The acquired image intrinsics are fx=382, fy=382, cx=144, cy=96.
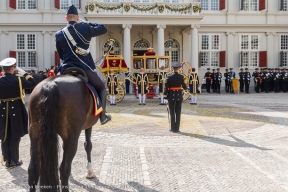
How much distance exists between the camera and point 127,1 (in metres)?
26.8

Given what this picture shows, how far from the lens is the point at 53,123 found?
4219 millimetres

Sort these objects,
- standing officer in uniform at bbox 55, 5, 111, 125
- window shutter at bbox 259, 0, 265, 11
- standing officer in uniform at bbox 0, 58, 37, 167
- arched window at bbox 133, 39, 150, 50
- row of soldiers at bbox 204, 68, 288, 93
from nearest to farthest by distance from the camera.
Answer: standing officer in uniform at bbox 55, 5, 111, 125 → standing officer in uniform at bbox 0, 58, 37, 167 → row of soldiers at bbox 204, 68, 288, 93 → arched window at bbox 133, 39, 150, 50 → window shutter at bbox 259, 0, 265, 11

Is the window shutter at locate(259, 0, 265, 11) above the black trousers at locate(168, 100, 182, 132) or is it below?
above

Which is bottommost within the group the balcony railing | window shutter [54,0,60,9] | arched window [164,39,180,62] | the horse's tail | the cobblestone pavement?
the cobblestone pavement

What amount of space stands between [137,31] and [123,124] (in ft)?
63.8

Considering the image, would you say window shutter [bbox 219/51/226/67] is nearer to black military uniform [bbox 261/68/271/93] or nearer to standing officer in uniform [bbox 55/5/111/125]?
black military uniform [bbox 261/68/271/93]

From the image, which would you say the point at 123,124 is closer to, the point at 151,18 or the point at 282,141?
the point at 282,141

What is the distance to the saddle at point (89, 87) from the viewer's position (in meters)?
5.10

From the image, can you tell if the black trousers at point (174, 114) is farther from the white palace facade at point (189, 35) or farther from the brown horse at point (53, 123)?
the white palace facade at point (189, 35)

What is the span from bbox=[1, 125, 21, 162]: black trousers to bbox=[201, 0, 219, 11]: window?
27.4 m

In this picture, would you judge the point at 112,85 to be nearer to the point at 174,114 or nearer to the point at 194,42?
the point at 174,114

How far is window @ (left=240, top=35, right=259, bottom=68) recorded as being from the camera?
104ft

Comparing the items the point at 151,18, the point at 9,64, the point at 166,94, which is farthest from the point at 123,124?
the point at 151,18

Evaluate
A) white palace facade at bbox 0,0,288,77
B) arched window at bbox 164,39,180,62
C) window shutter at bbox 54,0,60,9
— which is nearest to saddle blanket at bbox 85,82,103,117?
white palace facade at bbox 0,0,288,77
